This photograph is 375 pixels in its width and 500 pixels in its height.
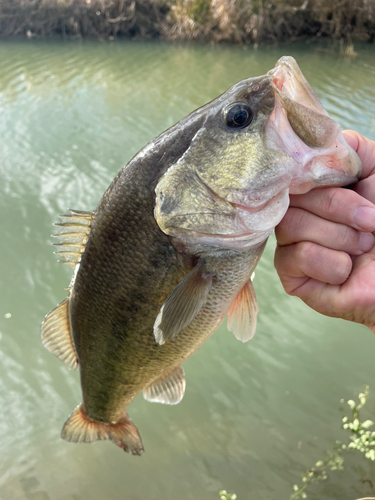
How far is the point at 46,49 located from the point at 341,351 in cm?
1760

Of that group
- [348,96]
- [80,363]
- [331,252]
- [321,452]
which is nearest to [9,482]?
[80,363]

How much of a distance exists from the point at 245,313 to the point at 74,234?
2.56 ft

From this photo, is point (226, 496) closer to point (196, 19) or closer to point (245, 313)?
point (245, 313)

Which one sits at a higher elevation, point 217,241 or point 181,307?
point 217,241

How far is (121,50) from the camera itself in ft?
53.7

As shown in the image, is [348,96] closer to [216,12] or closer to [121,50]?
[216,12]

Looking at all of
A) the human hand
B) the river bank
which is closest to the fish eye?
the human hand

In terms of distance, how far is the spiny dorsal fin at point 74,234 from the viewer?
1.58m

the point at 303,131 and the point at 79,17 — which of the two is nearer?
the point at 303,131

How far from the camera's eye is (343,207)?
127 cm

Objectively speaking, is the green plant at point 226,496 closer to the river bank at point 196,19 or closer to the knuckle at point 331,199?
the knuckle at point 331,199

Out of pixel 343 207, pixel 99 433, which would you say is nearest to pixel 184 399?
pixel 99 433

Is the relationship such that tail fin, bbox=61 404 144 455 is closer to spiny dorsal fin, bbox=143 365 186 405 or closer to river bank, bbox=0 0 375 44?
spiny dorsal fin, bbox=143 365 186 405

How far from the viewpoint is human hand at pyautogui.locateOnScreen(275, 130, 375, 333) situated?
4.21 ft
